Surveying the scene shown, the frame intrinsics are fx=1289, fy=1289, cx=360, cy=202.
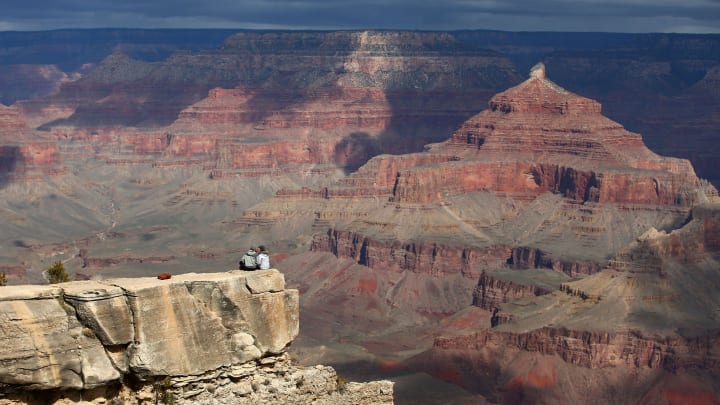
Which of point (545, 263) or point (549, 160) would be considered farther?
point (549, 160)

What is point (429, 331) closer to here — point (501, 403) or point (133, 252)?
point (501, 403)

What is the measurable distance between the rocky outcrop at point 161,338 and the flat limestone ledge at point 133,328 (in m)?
0.01

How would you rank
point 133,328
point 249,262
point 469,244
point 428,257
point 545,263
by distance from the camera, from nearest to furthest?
point 133,328, point 249,262, point 545,263, point 428,257, point 469,244

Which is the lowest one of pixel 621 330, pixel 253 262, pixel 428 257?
pixel 428 257

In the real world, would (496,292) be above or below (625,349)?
below

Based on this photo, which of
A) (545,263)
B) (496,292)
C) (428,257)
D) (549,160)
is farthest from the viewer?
(549,160)

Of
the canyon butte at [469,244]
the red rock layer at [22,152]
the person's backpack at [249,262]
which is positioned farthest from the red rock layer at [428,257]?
the person's backpack at [249,262]

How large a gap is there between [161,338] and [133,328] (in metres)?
0.45

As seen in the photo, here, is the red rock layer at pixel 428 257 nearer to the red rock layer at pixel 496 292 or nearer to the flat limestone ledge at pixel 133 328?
→ the red rock layer at pixel 496 292

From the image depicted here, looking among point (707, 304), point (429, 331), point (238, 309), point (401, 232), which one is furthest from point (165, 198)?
point (238, 309)

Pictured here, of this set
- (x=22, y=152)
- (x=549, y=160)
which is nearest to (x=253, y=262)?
(x=549, y=160)

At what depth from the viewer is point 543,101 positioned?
15500 cm

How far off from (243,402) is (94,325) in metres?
2.66

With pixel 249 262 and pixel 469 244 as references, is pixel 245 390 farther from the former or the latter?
pixel 469 244
